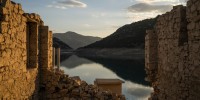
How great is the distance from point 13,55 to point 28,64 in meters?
2.19

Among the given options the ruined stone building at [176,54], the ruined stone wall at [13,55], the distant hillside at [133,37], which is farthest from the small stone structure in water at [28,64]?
the distant hillside at [133,37]

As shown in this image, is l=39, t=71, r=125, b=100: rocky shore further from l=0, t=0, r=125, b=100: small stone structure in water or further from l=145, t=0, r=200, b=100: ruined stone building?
l=145, t=0, r=200, b=100: ruined stone building

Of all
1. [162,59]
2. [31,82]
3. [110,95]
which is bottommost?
[110,95]

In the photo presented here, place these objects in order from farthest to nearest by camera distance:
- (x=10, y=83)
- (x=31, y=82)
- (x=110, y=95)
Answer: (x=110, y=95)
(x=31, y=82)
(x=10, y=83)

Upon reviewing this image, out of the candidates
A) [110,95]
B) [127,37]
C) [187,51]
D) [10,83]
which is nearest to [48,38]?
[110,95]

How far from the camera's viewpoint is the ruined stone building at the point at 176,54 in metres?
5.98

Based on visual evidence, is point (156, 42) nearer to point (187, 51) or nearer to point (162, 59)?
point (162, 59)

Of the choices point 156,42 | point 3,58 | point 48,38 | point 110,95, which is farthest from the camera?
point 110,95

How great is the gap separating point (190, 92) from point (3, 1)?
4.09 m

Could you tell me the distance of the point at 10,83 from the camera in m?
6.20

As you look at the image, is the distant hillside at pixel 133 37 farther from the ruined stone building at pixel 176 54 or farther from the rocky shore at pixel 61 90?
the ruined stone building at pixel 176 54

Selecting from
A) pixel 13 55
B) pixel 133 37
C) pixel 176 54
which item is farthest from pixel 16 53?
pixel 133 37

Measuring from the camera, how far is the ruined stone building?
19.6 ft

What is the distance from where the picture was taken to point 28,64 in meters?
8.58
